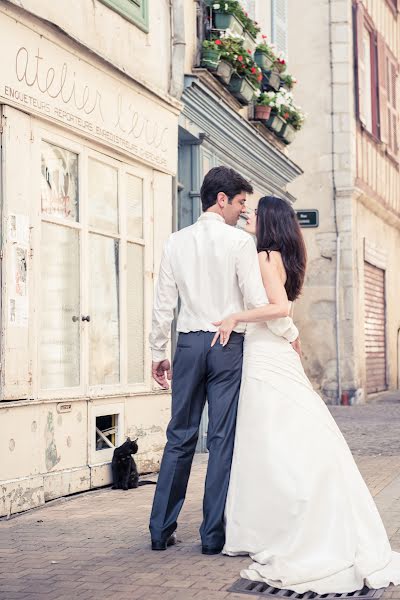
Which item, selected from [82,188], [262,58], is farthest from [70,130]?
[262,58]

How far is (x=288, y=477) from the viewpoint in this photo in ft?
17.5

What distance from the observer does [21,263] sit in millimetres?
7613

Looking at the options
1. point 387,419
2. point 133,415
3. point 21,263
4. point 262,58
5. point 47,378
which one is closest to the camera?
point 21,263

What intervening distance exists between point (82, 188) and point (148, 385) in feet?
6.19

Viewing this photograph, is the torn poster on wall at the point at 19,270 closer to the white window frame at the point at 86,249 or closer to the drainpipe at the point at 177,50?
the white window frame at the point at 86,249

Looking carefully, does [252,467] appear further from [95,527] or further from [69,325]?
[69,325]

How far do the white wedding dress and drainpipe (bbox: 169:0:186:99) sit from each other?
5.02 metres

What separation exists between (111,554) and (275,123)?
9024mm

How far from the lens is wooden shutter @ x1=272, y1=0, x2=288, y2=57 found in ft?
51.6

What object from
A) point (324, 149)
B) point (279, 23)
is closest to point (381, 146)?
point (324, 149)

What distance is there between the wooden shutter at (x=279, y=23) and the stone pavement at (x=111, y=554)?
835 centimetres

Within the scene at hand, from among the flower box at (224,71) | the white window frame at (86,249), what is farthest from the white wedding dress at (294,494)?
the flower box at (224,71)

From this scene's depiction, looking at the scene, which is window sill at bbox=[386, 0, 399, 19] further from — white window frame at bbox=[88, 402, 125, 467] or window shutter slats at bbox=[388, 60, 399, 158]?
white window frame at bbox=[88, 402, 125, 467]

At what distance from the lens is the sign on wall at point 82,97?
296 inches
